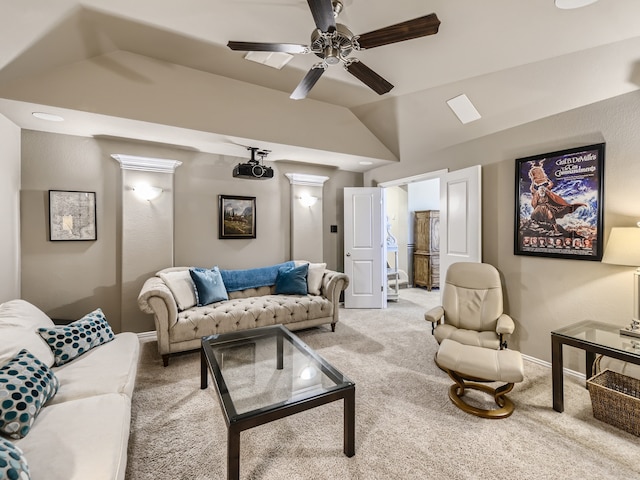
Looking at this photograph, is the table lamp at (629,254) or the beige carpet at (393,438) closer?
the beige carpet at (393,438)

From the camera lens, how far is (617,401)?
1959 millimetres

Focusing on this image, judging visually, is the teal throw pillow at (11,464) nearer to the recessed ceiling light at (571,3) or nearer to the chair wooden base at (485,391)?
the chair wooden base at (485,391)

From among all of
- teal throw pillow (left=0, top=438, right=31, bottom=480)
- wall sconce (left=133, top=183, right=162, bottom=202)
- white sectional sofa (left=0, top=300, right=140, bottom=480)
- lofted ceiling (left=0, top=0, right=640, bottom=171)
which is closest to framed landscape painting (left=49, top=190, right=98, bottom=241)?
wall sconce (left=133, top=183, right=162, bottom=202)

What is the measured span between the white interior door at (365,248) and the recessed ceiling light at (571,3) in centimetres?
323

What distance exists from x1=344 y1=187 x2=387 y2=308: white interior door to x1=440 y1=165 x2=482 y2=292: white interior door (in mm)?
1281

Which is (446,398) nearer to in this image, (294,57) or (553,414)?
(553,414)

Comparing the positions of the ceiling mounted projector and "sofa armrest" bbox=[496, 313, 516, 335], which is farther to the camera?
the ceiling mounted projector

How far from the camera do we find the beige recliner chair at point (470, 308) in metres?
2.69

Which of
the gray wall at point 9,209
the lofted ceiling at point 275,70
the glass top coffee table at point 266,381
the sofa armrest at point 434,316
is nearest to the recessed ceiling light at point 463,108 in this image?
the lofted ceiling at point 275,70

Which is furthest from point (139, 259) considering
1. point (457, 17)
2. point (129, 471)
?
point (457, 17)

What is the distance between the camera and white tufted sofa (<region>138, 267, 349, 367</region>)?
294cm

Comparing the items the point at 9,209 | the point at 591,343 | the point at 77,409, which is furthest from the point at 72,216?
the point at 591,343

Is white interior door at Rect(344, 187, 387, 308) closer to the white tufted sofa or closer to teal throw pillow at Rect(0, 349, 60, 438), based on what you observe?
the white tufted sofa

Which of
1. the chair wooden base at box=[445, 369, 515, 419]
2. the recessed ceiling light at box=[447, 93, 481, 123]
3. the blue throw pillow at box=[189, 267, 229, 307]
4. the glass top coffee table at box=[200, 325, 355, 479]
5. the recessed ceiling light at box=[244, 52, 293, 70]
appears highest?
the recessed ceiling light at box=[244, 52, 293, 70]
